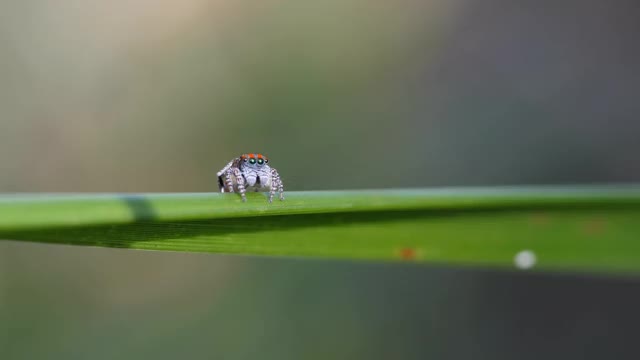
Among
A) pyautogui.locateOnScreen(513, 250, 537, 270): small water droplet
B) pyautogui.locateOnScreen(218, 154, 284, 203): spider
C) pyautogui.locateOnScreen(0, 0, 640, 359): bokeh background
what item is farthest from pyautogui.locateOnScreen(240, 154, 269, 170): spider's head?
pyautogui.locateOnScreen(0, 0, 640, 359): bokeh background

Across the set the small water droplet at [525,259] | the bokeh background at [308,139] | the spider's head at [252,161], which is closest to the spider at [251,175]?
the spider's head at [252,161]

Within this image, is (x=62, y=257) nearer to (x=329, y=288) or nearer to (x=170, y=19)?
(x=329, y=288)

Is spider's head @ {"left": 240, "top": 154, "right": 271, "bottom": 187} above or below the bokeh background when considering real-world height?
below

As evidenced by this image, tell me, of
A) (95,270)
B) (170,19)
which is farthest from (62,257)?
(170,19)

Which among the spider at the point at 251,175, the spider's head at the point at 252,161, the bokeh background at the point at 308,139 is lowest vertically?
the spider at the point at 251,175

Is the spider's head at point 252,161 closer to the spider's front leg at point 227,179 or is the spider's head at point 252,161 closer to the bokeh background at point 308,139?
the spider's front leg at point 227,179

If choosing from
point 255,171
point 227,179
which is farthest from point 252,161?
point 227,179

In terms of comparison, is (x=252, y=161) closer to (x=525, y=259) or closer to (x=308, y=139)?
(x=525, y=259)

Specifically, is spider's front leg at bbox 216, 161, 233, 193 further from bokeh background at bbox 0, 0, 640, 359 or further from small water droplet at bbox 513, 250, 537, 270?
bokeh background at bbox 0, 0, 640, 359
